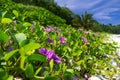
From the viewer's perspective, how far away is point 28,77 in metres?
1.45

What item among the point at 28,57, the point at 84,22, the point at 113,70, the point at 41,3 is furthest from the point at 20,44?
the point at 84,22

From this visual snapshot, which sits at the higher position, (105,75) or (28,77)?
(28,77)

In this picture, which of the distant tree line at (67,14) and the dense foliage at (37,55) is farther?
the distant tree line at (67,14)

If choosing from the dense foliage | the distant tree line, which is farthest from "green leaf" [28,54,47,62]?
the distant tree line

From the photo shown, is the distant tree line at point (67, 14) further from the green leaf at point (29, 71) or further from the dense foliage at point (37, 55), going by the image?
the green leaf at point (29, 71)

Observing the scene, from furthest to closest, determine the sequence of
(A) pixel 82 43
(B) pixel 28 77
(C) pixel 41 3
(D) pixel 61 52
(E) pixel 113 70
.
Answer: (C) pixel 41 3, (A) pixel 82 43, (E) pixel 113 70, (D) pixel 61 52, (B) pixel 28 77

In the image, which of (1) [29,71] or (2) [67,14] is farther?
(2) [67,14]

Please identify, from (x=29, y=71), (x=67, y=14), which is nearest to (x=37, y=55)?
(x=29, y=71)

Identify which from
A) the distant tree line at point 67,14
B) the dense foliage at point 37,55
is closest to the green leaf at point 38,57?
the dense foliage at point 37,55

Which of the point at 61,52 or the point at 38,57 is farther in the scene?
the point at 61,52

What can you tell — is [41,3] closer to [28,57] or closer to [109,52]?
[109,52]

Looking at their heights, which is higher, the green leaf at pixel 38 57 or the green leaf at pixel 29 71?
the green leaf at pixel 38 57

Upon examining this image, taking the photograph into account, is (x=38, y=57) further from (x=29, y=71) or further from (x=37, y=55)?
(x=29, y=71)

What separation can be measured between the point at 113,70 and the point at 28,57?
2.91 m
